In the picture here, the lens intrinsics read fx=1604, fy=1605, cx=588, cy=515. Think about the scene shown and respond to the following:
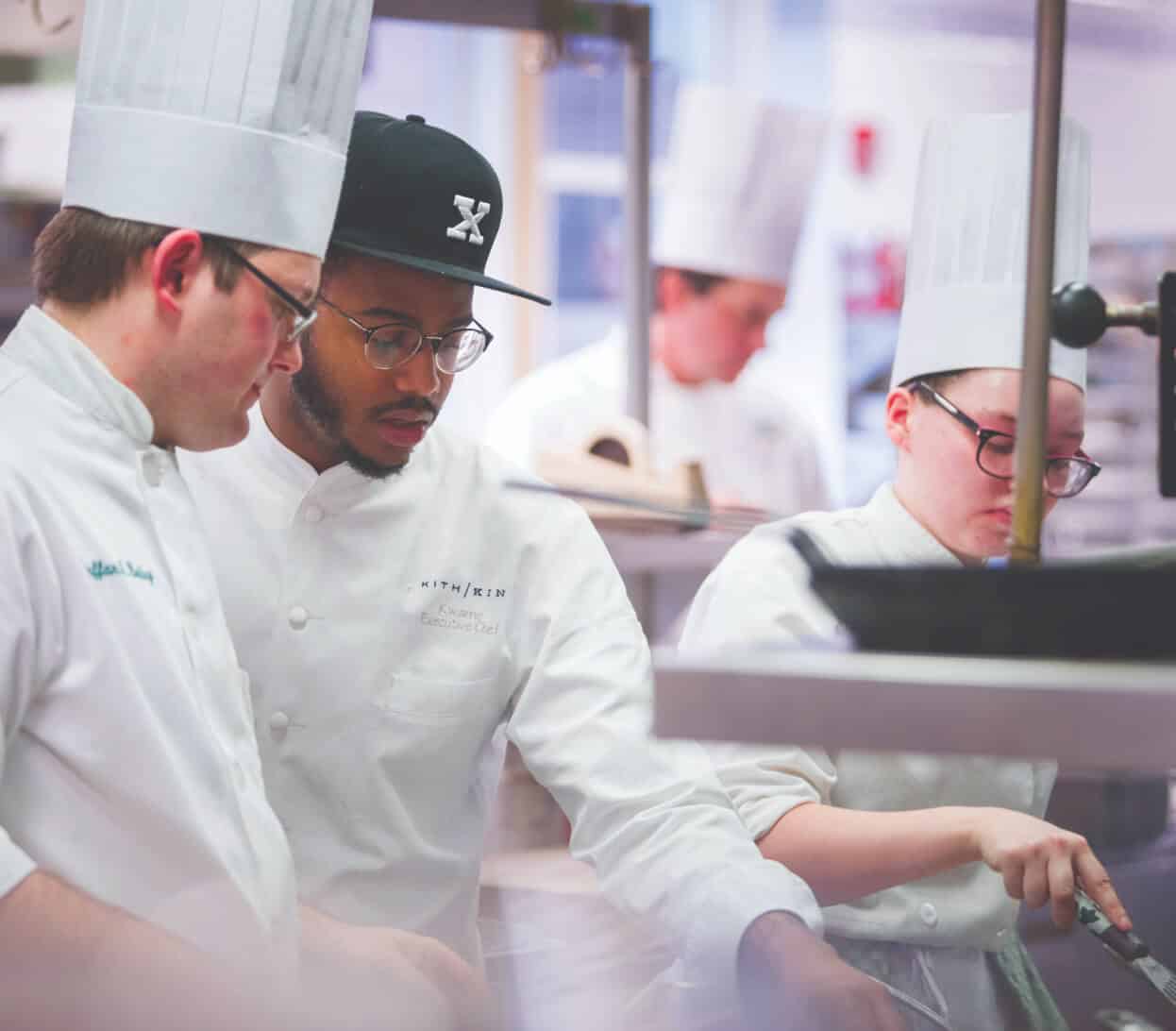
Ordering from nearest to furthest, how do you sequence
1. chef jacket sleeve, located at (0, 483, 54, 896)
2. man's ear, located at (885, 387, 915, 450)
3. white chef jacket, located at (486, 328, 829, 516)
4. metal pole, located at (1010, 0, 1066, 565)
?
1. metal pole, located at (1010, 0, 1066, 565)
2. chef jacket sleeve, located at (0, 483, 54, 896)
3. man's ear, located at (885, 387, 915, 450)
4. white chef jacket, located at (486, 328, 829, 516)

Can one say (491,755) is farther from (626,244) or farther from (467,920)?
(626,244)

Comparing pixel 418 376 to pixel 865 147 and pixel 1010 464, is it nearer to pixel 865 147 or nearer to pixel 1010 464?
pixel 1010 464

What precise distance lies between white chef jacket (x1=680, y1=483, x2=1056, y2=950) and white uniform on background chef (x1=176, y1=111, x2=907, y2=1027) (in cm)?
7

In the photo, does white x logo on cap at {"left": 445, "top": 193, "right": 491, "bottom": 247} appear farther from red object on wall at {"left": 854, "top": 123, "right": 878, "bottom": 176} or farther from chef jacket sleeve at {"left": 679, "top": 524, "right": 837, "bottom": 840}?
red object on wall at {"left": 854, "top": 123, "right": 878, "bottom": 176}

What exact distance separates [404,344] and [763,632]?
456mm

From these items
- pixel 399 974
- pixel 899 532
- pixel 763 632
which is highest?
pixel 899 532

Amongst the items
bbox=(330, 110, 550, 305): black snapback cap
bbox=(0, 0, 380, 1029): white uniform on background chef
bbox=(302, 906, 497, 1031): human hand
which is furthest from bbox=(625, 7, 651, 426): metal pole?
bbox=(302, 906, 497, 1031): human hand

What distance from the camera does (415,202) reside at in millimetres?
1562

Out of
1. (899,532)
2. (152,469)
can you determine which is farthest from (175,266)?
(899,532)

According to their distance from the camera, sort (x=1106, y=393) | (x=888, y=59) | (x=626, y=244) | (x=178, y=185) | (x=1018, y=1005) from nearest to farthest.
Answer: (x=178, y=185) → (x=1018, y=1005) → (x=626, y=244) → (x=1106, y=393) → (x=888, y=59)

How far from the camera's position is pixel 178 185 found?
1.28 metres

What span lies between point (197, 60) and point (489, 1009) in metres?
0.83

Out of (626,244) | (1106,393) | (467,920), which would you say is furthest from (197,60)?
(1106,393)

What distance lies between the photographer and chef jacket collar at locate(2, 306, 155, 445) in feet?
4.02
